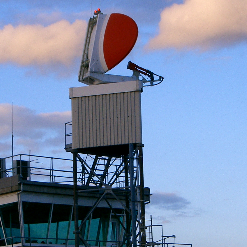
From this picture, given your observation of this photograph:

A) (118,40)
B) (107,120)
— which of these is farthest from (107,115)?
(118,40)

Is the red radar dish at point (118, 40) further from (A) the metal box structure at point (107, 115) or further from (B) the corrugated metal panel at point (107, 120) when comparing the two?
(B) the corrugated metal panel at point (107, 120)

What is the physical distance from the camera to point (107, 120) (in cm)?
4388

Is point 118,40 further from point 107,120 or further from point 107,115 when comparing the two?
point 107,120

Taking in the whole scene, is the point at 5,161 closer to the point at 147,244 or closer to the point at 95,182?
the point at 95,182

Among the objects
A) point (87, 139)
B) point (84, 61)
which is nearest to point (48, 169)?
point (87, 139)

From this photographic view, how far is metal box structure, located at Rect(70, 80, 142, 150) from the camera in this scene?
4341 cm

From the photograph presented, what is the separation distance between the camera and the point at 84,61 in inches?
1794

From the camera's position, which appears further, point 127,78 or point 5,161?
point 5,161

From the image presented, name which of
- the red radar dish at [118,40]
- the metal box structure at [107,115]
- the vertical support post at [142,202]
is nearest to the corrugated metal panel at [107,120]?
the metal box structure at [107,115]

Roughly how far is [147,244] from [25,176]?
10817mm

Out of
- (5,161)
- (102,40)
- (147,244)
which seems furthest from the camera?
(5,161)

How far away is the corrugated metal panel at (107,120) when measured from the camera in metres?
43.4

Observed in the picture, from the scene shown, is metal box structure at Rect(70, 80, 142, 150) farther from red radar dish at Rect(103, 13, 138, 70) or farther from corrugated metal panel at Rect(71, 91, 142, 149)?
red radar dish at Rect(103, 13, 138, 70)

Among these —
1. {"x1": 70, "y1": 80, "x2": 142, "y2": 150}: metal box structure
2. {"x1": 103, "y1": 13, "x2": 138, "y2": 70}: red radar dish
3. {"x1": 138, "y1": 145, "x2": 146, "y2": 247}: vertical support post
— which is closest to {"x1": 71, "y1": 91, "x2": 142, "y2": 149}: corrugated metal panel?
{"x1": 70, "y1": 80, "x2": 142, "y2": 150}: metal box structure
